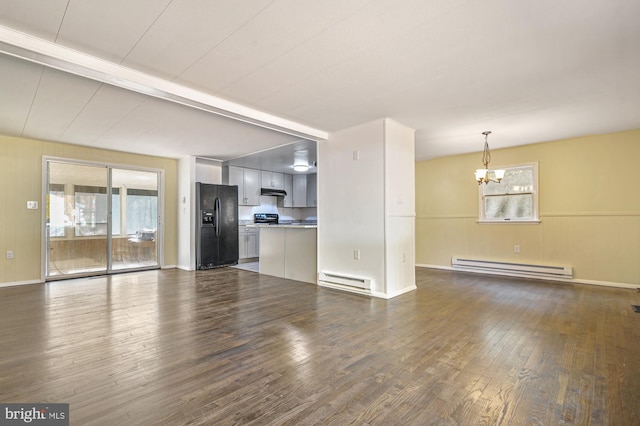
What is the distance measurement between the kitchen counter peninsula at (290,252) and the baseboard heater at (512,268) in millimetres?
3162

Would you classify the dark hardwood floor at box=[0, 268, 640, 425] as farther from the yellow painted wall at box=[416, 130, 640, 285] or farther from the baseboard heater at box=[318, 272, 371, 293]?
the yellow painted wall at box=[416, 130, 640, 285]

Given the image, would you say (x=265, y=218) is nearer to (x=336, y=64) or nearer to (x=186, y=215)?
(x=186, y=215)

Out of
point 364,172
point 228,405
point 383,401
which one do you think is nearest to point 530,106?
point 364,172

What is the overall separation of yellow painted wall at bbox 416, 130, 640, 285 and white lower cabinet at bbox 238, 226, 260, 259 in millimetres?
4425

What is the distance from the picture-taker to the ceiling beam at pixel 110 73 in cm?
221

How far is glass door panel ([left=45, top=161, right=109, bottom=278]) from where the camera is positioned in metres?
5.29

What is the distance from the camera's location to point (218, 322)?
308cm

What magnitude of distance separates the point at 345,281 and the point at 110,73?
3.58 metres

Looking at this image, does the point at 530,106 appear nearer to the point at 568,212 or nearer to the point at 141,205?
the point at 568,212

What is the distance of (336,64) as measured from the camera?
8.69 feet

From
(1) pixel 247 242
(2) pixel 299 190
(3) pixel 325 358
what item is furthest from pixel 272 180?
(3) pixel 325 358

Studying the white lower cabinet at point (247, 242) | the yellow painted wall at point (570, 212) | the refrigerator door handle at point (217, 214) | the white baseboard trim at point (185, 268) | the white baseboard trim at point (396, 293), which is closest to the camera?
the white baseboard trim at point (396, 293)

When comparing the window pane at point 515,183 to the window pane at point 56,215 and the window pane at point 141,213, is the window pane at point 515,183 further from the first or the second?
the window pane at point 56,215

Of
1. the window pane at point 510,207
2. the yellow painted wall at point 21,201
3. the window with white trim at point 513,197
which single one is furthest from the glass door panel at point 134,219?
the window pane at point 510,207
